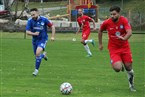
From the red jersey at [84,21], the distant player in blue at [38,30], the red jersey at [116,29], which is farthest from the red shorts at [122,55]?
the red jersey at [84,21]

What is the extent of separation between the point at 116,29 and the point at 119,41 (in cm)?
33

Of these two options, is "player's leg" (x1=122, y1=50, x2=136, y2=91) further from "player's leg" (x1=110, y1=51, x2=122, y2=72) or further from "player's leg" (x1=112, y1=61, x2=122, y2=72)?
"player's leg" (x1=112, y1=61, x2=122, y2=72)

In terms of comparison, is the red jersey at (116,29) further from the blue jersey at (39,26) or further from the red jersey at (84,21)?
the red jersey at (84,21)

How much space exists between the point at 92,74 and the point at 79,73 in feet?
1.52

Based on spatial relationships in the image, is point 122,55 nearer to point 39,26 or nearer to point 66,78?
point 66,78

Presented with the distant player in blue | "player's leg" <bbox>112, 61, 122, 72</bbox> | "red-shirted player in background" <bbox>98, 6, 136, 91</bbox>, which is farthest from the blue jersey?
"player's leg" <bbox>112, 61, 122, 72</bbox>

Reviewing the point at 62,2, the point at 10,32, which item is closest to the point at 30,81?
the point at 10,32

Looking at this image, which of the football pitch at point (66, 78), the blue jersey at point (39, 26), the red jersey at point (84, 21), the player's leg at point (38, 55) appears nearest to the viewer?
the football pitch at point (66, 78)

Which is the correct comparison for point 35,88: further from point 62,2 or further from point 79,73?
point 62,2

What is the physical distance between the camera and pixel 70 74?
15.4 m

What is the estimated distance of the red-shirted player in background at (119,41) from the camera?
1173cm

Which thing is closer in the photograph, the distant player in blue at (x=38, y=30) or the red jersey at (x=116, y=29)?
the red jersey at (x=116, y=29)

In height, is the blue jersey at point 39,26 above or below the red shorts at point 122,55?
above

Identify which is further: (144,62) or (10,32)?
(10,32)
